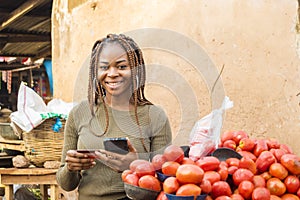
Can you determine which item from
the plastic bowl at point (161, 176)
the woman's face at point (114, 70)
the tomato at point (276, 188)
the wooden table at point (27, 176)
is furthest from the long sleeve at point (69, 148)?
the wooden table at point (27, 176)

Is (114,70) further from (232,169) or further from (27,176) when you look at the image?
(27,176)

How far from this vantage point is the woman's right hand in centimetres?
196

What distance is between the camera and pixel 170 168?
173 centimetres

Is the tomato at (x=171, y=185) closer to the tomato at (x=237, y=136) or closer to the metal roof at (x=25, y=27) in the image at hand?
the tomato at (x=237, y=136)

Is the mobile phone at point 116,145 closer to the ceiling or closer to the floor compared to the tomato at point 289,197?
closer to the ceiling

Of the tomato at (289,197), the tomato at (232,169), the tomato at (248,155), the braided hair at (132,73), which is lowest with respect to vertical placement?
the tomato at (289,197)

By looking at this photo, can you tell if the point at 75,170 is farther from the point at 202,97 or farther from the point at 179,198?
the point at 202,97

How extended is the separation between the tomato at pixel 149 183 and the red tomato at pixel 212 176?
0.61 ft

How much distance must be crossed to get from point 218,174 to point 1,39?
797cm

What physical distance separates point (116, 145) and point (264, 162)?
632 millimetres

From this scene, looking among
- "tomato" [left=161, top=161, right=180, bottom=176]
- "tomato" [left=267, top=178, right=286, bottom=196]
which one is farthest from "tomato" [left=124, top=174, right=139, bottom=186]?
"tomato" [left=267, top=178, right=286, bottom=196]

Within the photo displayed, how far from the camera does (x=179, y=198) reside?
161 cm

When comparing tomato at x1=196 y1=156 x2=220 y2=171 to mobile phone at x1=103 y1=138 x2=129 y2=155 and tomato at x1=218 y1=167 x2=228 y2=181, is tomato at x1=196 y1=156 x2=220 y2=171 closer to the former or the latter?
tomato at x1=218 y1=167 x2=228 y2=181

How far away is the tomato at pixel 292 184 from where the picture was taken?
72.1 inches
